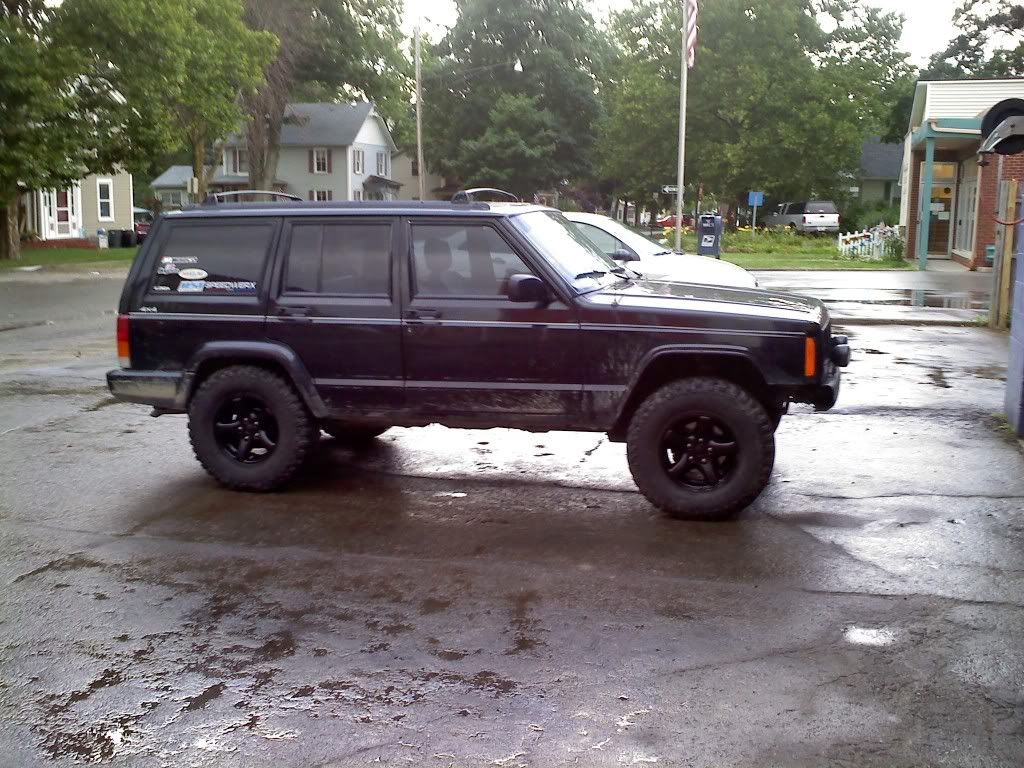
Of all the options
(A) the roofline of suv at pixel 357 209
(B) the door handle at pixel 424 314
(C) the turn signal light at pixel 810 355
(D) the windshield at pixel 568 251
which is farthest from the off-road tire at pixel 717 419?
(A) the roofline of suv at pixel 357 209

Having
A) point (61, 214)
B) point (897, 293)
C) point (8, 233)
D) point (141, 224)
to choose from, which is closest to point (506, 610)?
point (897, 293)

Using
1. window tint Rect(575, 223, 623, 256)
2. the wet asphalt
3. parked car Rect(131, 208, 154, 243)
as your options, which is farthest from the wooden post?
parked car Rect(131, 208, 154, 243)

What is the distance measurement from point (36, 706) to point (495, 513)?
10.2ft

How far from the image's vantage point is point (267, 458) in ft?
23.3

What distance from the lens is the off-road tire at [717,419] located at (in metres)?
6.30

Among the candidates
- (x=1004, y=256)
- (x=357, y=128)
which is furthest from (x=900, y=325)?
(x=357, y=128)

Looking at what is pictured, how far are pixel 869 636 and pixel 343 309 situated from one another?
11.9 ft

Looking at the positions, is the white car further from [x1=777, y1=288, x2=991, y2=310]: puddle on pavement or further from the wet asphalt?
[x1=777, y1=288, x2=991, y2=310]: puddle on pavement

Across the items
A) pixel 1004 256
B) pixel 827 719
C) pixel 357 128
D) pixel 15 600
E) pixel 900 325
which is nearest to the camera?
pixel 827 719

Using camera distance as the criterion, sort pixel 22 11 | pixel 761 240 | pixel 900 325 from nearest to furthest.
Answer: pixel 900 325 < pixel 22 11 < pixel 761 240

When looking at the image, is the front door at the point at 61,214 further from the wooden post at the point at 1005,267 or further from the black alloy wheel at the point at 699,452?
the black alloy wheel at the point at 699,452

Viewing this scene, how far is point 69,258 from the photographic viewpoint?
35594 millimetres

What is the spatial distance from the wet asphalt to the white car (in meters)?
4.01

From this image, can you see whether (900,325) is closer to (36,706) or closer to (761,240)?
(36,706)
